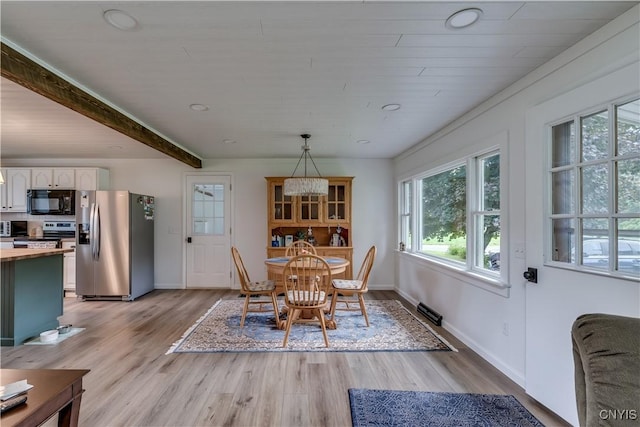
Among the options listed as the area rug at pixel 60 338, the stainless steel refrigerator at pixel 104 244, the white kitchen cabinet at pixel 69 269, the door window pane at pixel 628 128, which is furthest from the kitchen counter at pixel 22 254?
the door window pane at pixel 628 128

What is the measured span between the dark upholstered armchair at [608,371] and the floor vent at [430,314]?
2647 mm

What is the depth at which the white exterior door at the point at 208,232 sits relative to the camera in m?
5.40

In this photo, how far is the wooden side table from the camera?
3.77 feet

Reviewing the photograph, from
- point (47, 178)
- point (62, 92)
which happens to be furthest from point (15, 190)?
point (62, 92)

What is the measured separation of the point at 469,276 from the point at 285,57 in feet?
8.35

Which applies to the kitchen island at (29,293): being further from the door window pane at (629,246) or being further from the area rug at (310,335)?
the door window pane at (629,246)

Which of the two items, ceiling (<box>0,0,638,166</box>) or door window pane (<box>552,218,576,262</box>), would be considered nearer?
ceiling (<box>0,0,638,166</box>)

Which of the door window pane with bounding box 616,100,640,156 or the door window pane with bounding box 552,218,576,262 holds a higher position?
the door window pane with bounding box 616,100,640,156

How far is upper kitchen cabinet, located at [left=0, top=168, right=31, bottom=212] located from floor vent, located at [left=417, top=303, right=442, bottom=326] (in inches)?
249

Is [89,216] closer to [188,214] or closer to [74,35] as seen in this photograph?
[188,214]

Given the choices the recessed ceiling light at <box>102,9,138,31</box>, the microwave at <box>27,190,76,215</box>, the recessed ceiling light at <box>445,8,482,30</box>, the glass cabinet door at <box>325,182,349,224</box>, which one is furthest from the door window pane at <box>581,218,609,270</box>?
the microwave at <box>27,190,76,215</box>

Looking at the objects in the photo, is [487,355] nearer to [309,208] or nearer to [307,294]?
[307,294]

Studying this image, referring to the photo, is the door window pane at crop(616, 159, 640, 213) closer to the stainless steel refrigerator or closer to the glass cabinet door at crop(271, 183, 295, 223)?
the glass cabinet door at crop(271, 183, 295, 223)

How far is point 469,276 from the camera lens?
2.96 metres
